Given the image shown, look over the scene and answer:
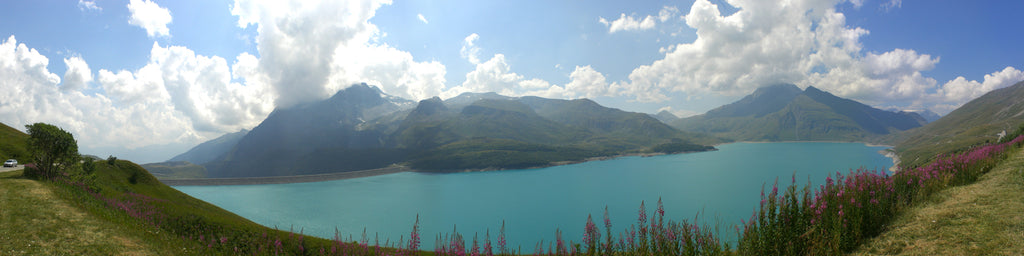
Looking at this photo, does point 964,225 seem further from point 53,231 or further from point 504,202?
point 504,202

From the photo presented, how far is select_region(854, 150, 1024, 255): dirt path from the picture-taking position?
635 centimetres

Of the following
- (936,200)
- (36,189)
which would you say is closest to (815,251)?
(936,200)

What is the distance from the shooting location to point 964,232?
6.95m

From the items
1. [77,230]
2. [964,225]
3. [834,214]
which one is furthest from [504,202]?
[964,225]

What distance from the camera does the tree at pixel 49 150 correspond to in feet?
86.2

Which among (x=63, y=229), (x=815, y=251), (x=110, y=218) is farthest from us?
(x=110, y=218)

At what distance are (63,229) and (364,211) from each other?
3246 inches

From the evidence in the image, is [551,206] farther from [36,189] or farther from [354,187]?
[354,187]

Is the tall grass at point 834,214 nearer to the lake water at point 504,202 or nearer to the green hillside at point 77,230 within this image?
the green hillside at point 77,230

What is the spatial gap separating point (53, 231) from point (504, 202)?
84.3 meters

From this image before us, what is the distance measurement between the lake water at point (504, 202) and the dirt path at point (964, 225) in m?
47.9

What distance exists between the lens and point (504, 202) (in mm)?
95375

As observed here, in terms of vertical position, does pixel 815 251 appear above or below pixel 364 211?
above

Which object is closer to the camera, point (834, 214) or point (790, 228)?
point (834, 214)
